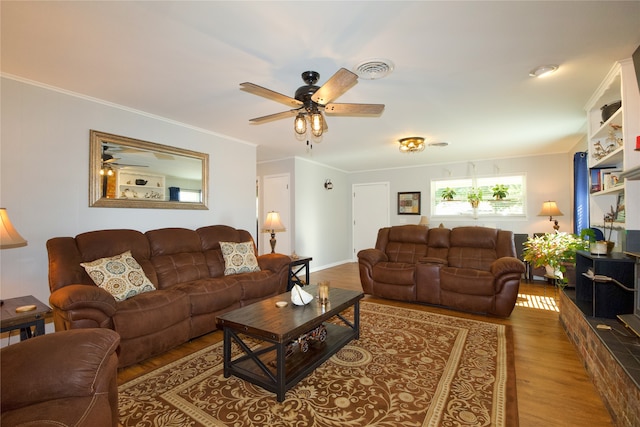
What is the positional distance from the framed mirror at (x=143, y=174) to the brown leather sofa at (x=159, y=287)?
40cm

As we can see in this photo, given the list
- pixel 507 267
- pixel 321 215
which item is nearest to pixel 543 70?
pixel 507 267

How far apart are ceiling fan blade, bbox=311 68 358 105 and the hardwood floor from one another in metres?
2.29

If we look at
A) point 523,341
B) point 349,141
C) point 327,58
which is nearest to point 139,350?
point 327,58

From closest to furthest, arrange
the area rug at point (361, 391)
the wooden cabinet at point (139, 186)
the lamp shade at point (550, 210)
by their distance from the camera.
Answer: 1. the area rug at point (361, 391)
2. the wooden cabinet at point (139, 186)
3. the lamp shade at point (550, 210)

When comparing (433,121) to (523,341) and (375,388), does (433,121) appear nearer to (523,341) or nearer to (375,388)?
(523,341)

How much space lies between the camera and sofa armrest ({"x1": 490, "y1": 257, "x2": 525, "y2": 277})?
3303 mm

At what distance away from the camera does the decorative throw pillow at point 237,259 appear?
11.6ft

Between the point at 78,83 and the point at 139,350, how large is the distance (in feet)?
7.83

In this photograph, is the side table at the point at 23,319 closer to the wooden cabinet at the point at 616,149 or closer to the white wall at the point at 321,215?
the white wall at the point at 321,215

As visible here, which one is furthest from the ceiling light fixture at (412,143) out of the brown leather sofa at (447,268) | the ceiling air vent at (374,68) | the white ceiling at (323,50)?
the ceiling air vent at (374,68)

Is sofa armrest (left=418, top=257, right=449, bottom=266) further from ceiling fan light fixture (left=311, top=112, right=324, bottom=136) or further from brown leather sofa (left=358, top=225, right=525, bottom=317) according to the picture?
ceiling fan light fixture (left=311, top=112, right=324, bottom=136)

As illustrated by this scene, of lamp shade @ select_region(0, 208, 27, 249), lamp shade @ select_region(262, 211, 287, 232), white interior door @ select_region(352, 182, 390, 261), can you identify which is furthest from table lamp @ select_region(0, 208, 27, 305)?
white interior door @ select_region(352, 182, 390, 261)

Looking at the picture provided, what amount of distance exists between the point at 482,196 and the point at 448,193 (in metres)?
0.65

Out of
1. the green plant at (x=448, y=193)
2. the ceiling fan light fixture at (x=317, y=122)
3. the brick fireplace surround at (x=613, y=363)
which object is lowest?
the brick fireplace surround at (x=613, y=363)
